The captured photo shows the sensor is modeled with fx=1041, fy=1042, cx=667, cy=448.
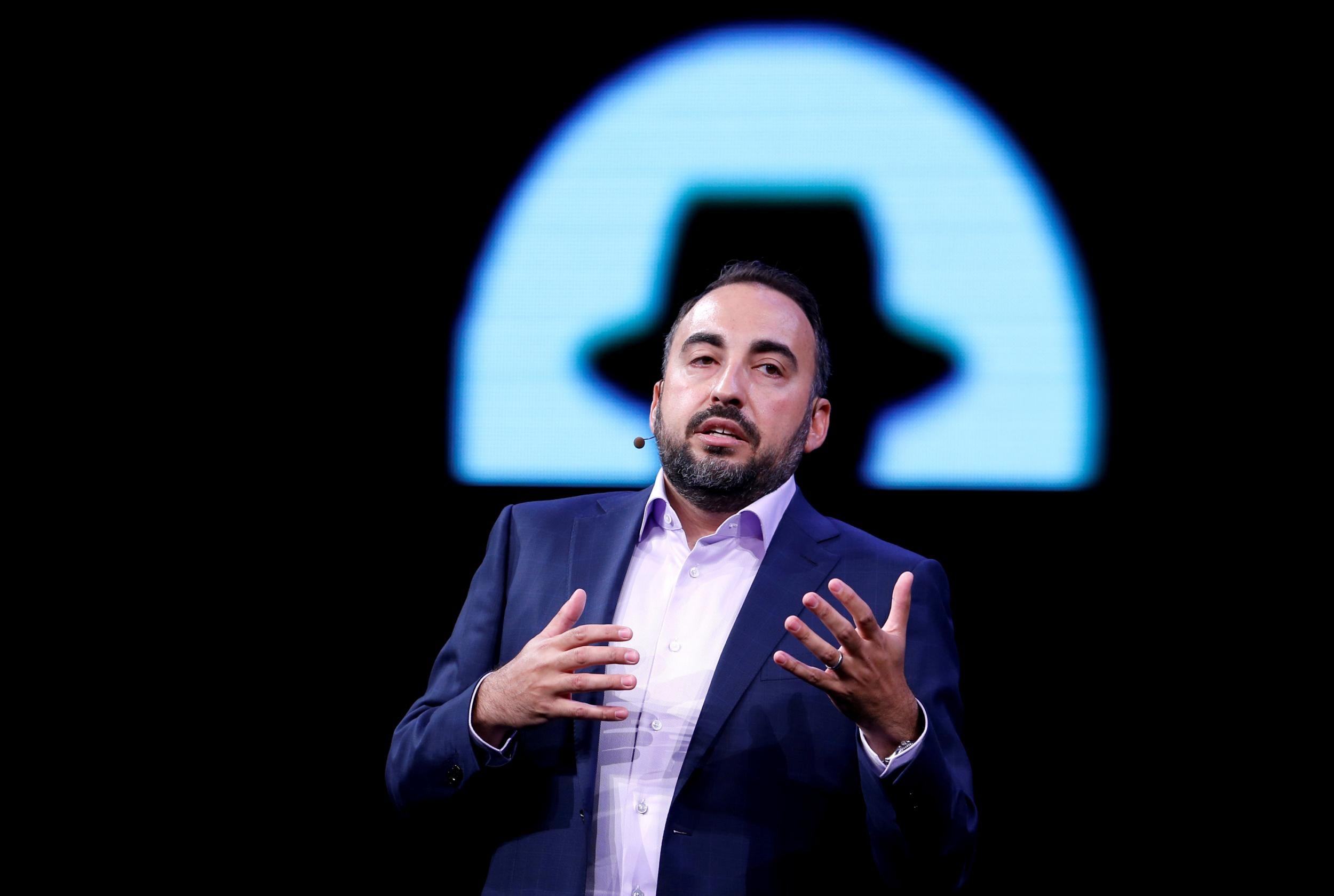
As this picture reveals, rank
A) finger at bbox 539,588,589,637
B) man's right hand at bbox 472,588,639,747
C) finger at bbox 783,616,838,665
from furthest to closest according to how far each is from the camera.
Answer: finger at bbox 539,588,589,637 → man's right hand at bbox 472,588,639,747 → finger at bbox 783,616,838,665

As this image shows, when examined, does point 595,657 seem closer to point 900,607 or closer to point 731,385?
point 900,607

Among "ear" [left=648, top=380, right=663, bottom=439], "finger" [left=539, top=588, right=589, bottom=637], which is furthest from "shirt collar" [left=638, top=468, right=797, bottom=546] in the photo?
"finger" [left=539, top=588, right=589, bottom=637]

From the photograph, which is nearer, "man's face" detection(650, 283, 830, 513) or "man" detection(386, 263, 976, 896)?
"man" detection(386, 263, 976, 896)

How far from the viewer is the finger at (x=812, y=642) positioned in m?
1.50

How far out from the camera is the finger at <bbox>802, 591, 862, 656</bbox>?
1.52 meters

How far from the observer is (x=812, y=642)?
1540 millimetres

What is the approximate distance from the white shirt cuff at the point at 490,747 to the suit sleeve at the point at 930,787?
1.98ft

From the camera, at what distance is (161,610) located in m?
2.84

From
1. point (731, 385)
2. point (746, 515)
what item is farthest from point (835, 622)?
point (731, 385)

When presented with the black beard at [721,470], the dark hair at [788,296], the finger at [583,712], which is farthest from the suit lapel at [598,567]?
the dark hair at [788,296]

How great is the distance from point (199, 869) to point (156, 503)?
3.26 feet

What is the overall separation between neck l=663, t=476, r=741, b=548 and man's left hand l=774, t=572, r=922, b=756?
0.56m

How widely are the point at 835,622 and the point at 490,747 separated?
66 centimetres

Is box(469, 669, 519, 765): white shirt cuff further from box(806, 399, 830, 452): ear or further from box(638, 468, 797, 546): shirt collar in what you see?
box(806, 399, 830, 452): ear
